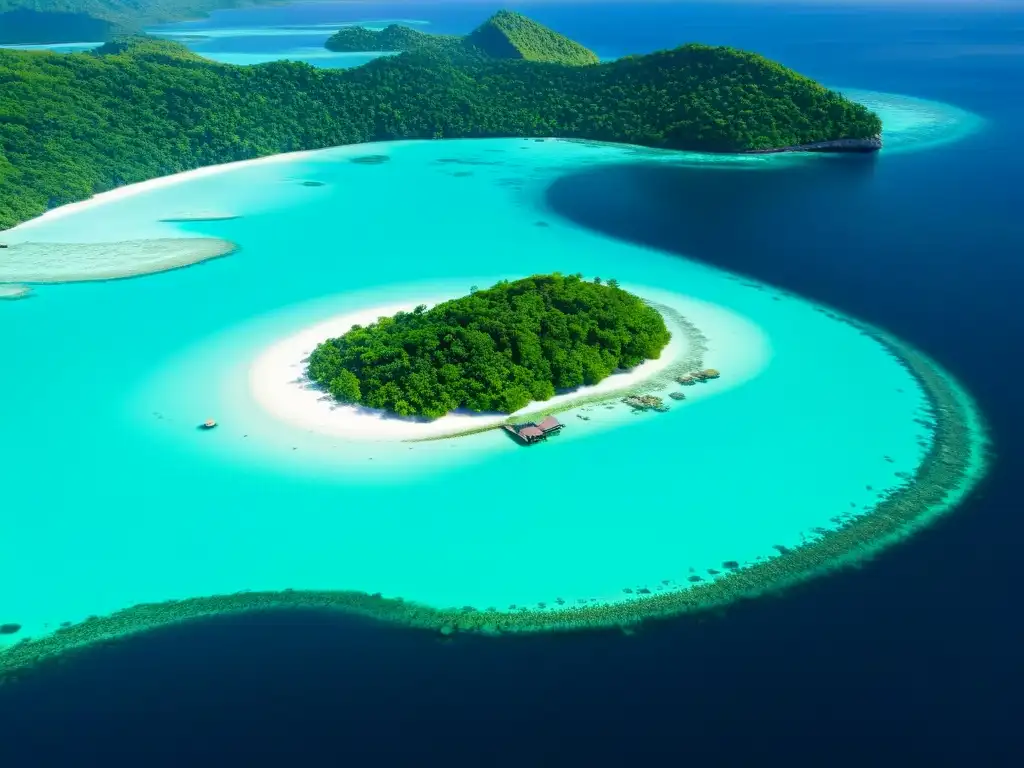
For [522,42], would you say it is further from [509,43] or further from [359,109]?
[359,109]

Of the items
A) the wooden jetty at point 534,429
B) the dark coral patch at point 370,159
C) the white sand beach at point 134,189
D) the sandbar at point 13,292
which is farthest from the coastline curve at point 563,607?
the dark coral patch at point 370,159

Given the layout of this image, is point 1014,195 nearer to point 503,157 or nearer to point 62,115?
point 503,157

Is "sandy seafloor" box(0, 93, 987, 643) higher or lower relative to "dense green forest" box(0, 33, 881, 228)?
lower

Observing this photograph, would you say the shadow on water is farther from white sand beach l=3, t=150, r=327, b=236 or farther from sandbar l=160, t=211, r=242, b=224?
white sand beach l=3, t=150, r=327, b=236

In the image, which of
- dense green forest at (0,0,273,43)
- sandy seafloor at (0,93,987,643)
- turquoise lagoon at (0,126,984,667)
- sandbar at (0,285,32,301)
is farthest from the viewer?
dense green forest at (0,0,273,43)

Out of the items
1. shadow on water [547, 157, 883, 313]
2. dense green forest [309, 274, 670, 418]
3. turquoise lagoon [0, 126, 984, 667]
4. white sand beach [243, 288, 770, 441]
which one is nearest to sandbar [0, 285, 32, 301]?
turquoise lagoon [0, 126, 984, 667]

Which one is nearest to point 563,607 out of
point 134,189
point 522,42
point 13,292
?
point 13,292

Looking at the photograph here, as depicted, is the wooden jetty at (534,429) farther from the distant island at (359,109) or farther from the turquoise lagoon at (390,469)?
the distant island at (359,109)
